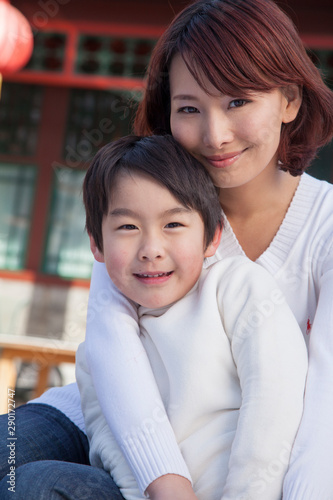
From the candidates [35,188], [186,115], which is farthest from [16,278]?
[186,115]

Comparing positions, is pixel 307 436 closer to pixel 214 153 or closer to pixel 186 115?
pixel 214 153

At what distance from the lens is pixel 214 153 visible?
50.7 inches

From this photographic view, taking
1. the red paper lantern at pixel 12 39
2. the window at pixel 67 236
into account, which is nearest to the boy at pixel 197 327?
the red paper lantern at pixel 12 39

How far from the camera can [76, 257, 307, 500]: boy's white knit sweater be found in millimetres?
1043

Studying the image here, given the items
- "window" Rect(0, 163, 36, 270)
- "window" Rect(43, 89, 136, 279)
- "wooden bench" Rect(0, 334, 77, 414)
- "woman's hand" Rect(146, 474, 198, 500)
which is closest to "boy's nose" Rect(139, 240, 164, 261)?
"woman's hand" Rect(146, 474, 198, 500)

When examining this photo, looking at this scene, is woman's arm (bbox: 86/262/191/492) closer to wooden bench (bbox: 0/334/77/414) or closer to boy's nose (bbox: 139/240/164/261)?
boy's nose (bbox: 139/240/164/261)

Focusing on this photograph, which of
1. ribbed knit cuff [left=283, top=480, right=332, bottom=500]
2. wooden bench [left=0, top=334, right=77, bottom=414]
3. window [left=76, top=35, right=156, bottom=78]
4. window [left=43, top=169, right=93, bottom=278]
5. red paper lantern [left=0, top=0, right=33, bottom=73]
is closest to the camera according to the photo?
ribbed knit cuff [left=283, top=480, right=332, bottom=500]

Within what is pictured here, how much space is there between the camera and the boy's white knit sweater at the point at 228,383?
3.42ft

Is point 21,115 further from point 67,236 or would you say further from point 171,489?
point 171,489

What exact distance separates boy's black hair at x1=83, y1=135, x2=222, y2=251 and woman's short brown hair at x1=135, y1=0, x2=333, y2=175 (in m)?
0.16

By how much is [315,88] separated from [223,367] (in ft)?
2.15

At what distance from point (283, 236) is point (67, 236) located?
12.9ft

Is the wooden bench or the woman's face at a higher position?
the woman's face

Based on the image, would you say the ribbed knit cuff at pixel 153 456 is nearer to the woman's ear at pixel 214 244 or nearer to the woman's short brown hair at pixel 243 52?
the woman's ear at pixel 214 244
